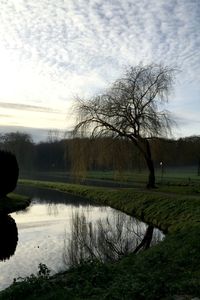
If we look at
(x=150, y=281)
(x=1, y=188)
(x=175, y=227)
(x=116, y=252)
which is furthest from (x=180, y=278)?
(x=1, y=188)

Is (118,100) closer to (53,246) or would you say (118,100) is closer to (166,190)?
(166,190)

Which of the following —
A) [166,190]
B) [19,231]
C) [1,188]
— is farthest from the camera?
[166,190]

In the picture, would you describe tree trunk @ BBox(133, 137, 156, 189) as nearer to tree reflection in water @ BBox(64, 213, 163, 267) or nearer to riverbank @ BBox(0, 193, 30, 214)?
tree reflection in water @ BBox(64, 213, 163, 267)

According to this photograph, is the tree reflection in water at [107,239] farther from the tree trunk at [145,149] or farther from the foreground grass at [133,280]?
the tree trunk at [145,149]

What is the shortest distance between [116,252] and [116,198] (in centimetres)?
1620

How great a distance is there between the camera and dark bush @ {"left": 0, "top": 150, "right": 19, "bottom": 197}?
94.5ft

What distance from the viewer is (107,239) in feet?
61.1

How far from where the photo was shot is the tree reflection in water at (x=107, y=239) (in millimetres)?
15259

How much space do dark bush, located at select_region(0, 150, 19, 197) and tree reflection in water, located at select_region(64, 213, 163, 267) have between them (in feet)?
19.9

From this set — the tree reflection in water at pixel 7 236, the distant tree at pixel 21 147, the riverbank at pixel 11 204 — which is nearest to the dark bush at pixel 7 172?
the riverbank at pixel 11 204

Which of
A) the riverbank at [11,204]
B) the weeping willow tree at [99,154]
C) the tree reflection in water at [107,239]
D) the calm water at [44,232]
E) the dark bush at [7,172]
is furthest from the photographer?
the weeping willow tree at [99,154]

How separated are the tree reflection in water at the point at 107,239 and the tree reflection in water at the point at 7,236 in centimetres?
198

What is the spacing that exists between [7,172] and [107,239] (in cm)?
1230

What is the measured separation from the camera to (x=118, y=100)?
32.5 m
